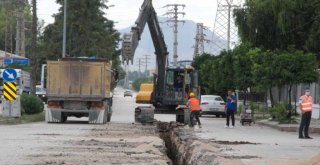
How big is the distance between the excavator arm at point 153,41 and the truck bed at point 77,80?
2.74 meters

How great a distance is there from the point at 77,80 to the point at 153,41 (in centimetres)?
462

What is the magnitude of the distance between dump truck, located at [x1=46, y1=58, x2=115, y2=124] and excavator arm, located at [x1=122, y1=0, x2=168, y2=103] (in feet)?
8.93

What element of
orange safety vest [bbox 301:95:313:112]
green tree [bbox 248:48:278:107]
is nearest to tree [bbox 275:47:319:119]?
green tree [bbox 248:48:278:107]

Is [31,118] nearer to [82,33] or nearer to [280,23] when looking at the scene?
[280,23]

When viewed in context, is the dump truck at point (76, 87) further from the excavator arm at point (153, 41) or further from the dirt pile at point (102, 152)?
the dirt pile at point (102, 152)

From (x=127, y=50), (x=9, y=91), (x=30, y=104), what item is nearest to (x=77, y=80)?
(x=9, y=91)

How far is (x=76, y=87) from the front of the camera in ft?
109

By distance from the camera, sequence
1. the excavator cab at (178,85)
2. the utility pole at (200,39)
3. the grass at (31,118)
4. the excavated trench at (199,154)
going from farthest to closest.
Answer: the utility pole at (200,39) < the excavator cab at (178,85) < the grass at (31,118) < the excavated trench at (199,154)

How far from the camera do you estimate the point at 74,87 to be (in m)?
33.3

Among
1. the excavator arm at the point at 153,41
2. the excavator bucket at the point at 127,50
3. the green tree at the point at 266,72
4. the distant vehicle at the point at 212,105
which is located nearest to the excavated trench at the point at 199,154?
the excavator bucket at the point at 127,50

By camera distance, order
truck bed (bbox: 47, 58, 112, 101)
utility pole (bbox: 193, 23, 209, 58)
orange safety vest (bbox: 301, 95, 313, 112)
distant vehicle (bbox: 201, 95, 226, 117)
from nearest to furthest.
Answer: orange safety vest (bbox: 301, 95, 313, 112) < truck bed (bbox: 47, 58, 112, 101) < distant vehicle (bbox: 201, 95, 226, 117) < utility pole (bbox: 193, 23, 209, 58)

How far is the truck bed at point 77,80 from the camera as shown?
109 ft

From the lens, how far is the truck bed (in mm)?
33188

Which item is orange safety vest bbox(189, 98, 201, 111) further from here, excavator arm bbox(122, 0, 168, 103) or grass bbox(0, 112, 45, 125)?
grass bbox(0, 112, 45, 125)
